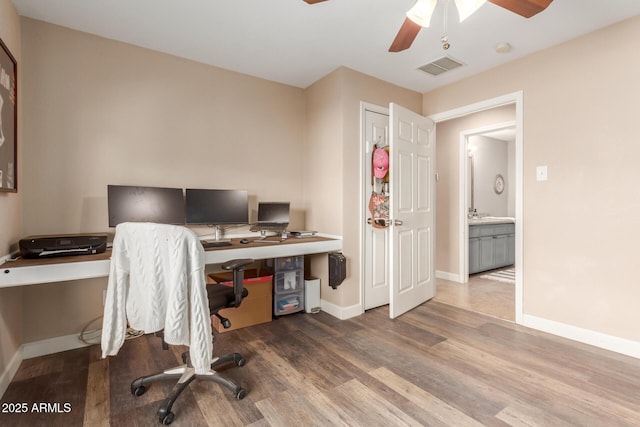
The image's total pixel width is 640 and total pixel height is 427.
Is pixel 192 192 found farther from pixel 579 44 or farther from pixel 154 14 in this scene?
pixel 579 44

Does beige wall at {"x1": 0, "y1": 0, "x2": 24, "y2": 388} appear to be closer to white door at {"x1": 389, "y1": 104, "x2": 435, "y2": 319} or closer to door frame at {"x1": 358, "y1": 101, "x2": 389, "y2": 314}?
door frame at {"x1": 358, "y1": 101, "x2": 389, "y2": 314}

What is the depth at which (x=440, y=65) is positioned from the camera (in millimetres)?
2908

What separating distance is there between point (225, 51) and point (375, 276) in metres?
2.54

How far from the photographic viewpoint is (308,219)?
344 cm

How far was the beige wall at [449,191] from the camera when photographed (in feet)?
14.0

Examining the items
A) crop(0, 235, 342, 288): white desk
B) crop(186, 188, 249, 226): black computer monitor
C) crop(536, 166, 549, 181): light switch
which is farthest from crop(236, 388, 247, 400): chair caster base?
crop(536, 166, 549, 181): light switch

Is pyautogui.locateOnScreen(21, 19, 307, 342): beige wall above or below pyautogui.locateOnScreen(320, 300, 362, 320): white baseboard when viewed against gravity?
above

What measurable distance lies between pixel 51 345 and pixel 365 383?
7.41ft

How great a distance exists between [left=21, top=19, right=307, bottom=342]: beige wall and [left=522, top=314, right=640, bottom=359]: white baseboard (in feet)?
9.02

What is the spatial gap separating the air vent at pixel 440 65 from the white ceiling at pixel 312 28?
8 centimetres

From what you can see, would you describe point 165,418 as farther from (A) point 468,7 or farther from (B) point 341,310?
(A) point 468,7

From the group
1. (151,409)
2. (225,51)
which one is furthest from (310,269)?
(225,51)

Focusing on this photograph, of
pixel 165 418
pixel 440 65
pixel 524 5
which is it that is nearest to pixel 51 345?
pixel 165 418

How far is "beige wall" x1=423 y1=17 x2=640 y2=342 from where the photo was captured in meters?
2.24
